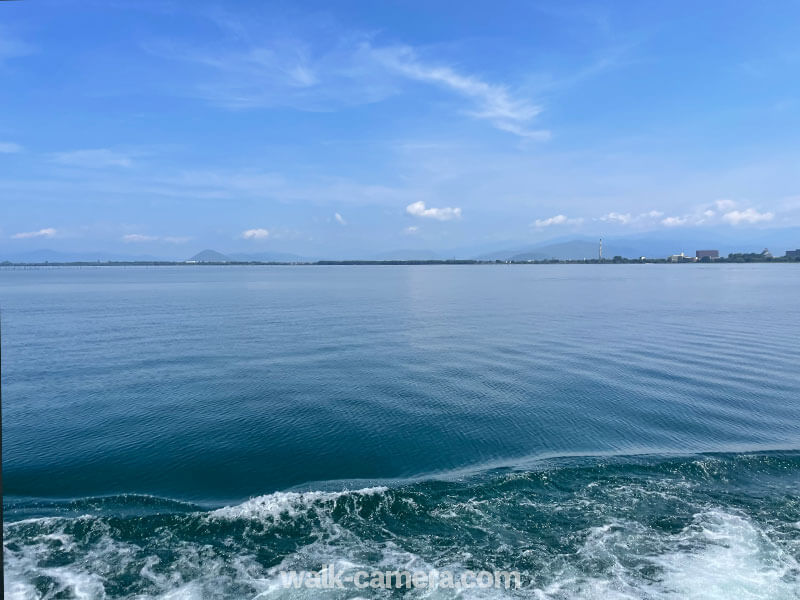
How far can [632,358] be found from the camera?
30.3 meters

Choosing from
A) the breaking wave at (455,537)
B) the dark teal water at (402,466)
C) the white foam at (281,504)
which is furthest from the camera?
the white foam at (281,504)

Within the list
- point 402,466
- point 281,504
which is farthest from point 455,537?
point 281,504

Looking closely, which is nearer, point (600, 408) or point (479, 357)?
point (600, 408)

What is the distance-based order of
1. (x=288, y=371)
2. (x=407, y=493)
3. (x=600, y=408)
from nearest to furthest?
1. (x=407, y=493)
2. (x=600, y=408)
3. (x=288, y=371)

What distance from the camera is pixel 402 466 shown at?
16.6 m

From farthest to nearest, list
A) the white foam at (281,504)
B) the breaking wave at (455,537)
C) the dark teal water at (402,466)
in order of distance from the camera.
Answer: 1. the white foam at (281,504)
2. the dark teal water at (402,466)
3. the breaking wave at (455,537)

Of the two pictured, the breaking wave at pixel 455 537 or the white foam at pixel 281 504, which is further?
the white foam at pixel 281 504

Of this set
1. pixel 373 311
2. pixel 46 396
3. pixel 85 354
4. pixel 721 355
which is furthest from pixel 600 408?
pixel 373 311

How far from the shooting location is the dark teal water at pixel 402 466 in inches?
467

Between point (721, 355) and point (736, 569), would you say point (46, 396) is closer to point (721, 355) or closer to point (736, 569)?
point (736, 569)

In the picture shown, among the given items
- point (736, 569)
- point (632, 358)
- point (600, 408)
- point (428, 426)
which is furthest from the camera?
point (632, 358)

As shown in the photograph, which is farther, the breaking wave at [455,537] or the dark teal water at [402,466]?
the dark teal water at [402,466]

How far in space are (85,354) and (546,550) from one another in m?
30.4

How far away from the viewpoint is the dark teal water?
11867mm
